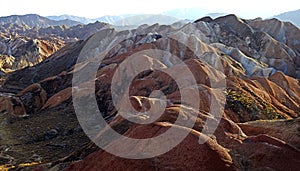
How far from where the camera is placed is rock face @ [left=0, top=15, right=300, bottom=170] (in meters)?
28.0

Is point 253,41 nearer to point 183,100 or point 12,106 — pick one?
point 183,100

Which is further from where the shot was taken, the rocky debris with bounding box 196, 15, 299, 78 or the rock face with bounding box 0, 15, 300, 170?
the rocky debris with bounding box 196, 15, 299, 78

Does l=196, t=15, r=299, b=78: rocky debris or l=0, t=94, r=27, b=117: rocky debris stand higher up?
l=0, t=94, r=27, b=117: rocky debris

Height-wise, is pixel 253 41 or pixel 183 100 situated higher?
pixel 183 100

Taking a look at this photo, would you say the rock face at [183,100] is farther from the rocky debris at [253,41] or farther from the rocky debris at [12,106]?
the rocky debris at [253,41]

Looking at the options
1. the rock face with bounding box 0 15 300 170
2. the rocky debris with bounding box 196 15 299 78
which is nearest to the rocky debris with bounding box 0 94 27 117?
the rock face with bounding box 0 15 300 170

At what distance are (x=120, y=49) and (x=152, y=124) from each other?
83.4 m

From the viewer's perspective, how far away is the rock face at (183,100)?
28031 millimetres

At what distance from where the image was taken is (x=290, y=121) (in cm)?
3531

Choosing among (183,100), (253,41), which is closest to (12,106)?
(183,100)

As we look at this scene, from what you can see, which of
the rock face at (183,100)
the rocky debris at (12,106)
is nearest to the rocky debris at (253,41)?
the rock face at (183,100)

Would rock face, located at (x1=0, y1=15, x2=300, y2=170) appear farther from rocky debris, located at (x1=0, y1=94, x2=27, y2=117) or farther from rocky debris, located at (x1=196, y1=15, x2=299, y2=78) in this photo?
rocky debris, located at (x1=196, y1=15, x2=299, y2=78)

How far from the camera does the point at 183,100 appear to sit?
4653 cm

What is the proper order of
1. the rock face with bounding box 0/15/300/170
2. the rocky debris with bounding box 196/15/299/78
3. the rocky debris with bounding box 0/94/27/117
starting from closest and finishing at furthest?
the rock face with bounding box 0/15/300/170 → the rocky debris with bounding box 0/94/27/117 → the rocky debris with bounding box 196/15/299/78
